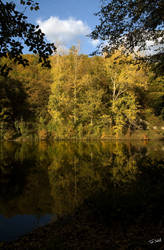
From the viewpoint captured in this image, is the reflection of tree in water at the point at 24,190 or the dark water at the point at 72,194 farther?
the reflection of tree in water at the point at 24,190

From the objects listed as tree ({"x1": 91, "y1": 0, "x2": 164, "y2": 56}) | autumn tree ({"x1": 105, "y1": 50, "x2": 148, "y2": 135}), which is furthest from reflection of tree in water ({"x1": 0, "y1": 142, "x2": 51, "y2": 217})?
autumn tree ({"x1": 105, "y1": 50, "x2": 148, "y2": 135})

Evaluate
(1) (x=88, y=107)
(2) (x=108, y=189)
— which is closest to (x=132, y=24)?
(2) (x=108, y=189)

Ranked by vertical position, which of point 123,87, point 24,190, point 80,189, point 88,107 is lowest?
point 24,190

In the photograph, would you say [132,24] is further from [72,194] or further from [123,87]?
[123,87]

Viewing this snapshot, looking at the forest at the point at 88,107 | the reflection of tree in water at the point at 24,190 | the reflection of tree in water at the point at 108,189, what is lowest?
the reflection of tree in water at the point at 24,190

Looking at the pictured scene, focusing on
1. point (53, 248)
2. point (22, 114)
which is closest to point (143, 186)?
point (53, 248)

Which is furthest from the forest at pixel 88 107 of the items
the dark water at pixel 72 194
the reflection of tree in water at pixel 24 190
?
the reflection of tree in water at pixel 24 190

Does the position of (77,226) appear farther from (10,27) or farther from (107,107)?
(107,107)

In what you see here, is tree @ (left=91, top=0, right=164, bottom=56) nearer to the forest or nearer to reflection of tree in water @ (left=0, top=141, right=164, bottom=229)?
reflection of tree in water @ (left=0, top=141, right=164, bottom=229)

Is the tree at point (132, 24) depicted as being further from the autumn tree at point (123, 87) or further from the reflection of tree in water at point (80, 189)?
the autumn tree at point (123, 87)

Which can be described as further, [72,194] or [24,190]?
[24,190]

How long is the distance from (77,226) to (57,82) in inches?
1107

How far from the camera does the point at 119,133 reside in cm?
3028

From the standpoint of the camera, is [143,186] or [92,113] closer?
[143,186]
